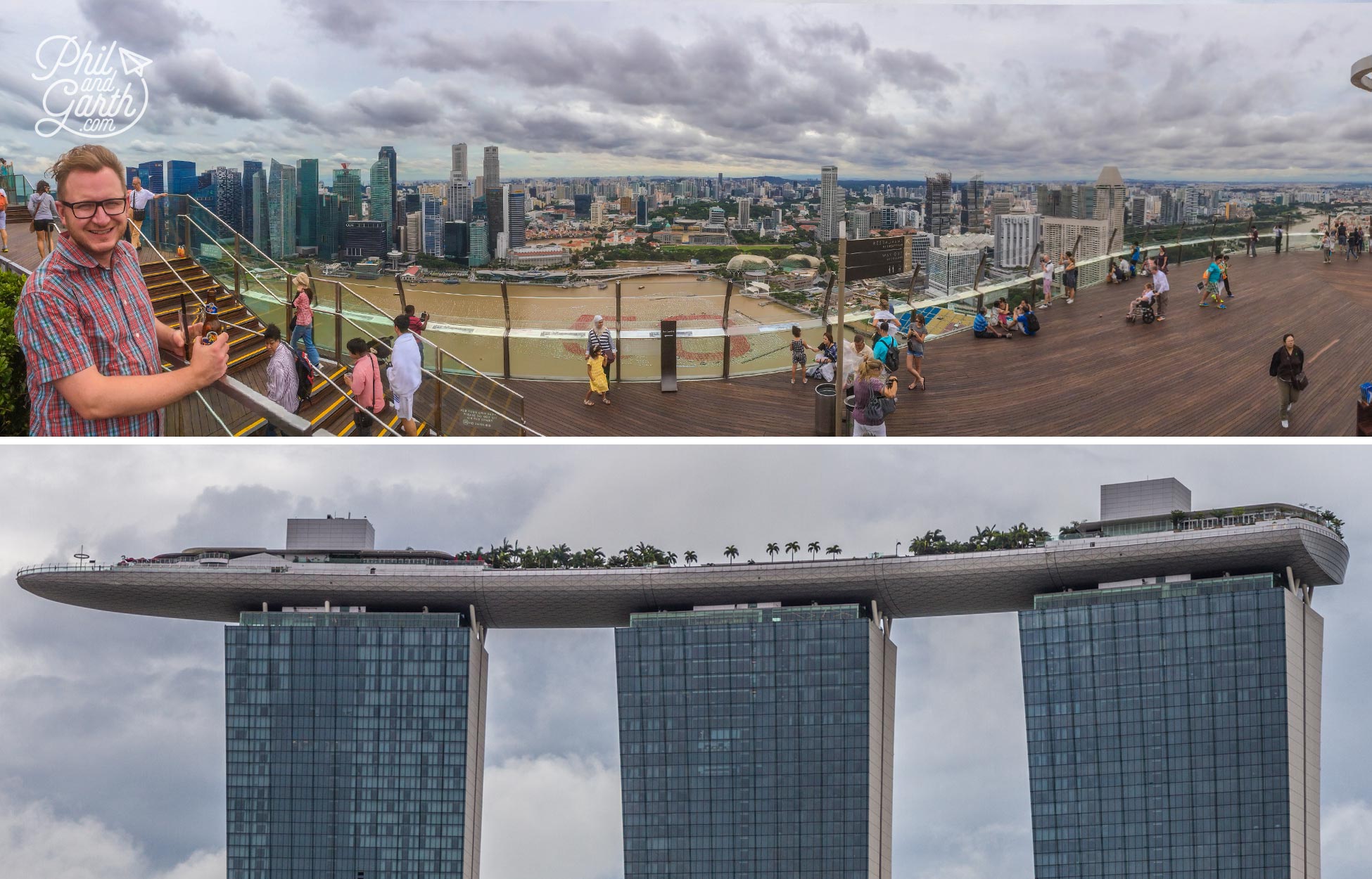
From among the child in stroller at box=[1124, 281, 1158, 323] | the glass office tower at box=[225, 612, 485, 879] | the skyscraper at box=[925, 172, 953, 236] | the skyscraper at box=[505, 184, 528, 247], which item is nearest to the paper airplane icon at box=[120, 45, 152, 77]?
the skyscraper at box=[505, 184, 528, 247]

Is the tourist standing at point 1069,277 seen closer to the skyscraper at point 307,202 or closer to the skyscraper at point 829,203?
the skyscraper at point 829,203

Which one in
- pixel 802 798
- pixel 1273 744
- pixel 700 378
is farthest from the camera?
pixel 802 798

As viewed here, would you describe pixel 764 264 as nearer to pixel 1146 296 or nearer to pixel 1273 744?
pixel 1146 296

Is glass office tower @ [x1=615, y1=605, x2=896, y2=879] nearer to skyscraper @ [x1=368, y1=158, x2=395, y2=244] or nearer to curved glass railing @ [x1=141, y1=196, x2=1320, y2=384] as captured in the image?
curved glass railing @ [x1=141, y1=196, x2=1320, y2=384]

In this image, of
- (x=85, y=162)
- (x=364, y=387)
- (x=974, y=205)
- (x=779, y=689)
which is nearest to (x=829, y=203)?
(x=974, y=205)

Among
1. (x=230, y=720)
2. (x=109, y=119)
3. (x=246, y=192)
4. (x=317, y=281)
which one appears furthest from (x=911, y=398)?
(x=230, y=720)

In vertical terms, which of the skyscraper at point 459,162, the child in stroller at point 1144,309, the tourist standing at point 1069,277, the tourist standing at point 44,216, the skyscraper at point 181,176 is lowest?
the child in stroller at point 1144,309

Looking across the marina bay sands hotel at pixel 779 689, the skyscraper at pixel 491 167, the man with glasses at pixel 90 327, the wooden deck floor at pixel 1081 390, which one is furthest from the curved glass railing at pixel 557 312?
the marina bay sands hotel at pixel 779 689
